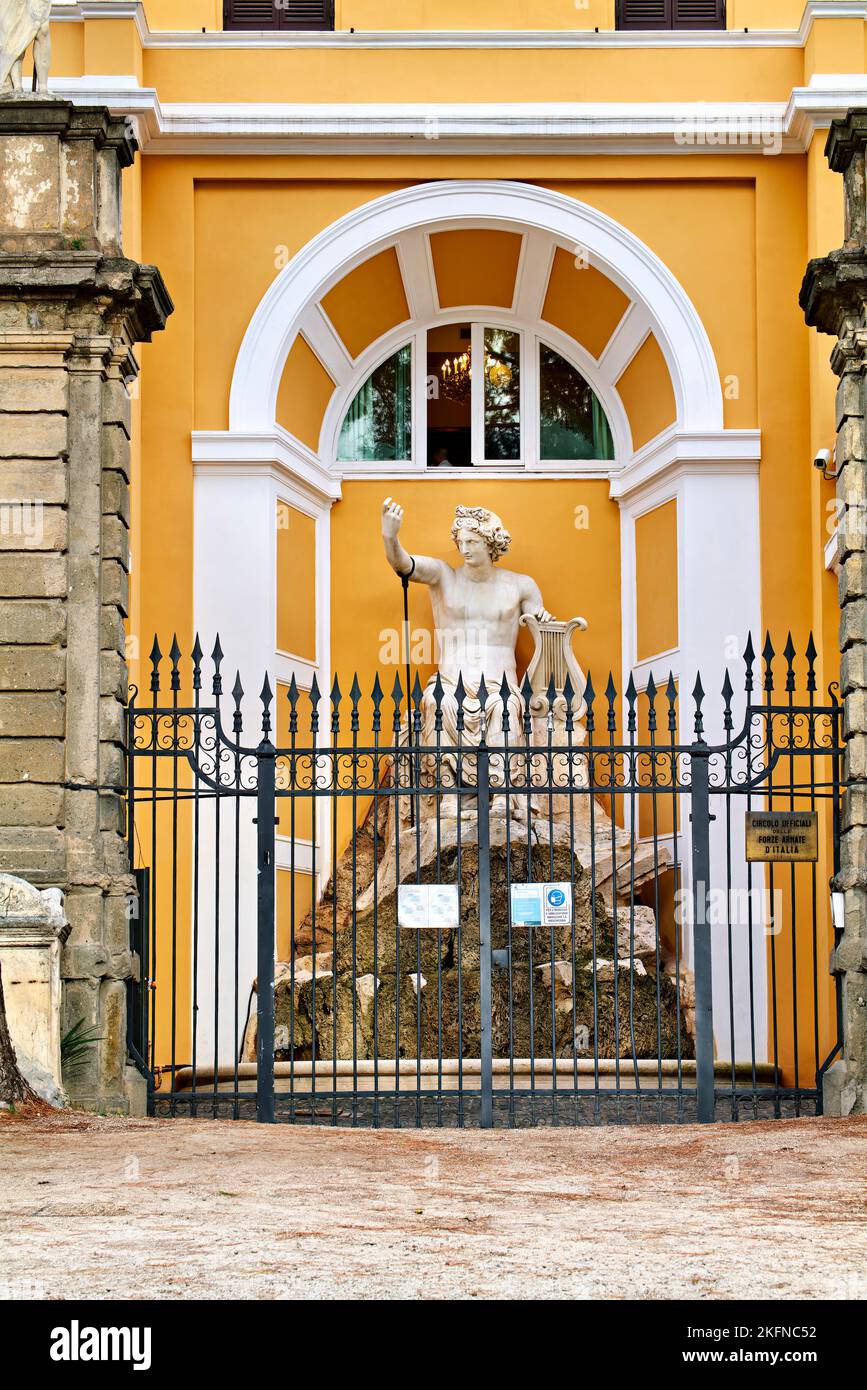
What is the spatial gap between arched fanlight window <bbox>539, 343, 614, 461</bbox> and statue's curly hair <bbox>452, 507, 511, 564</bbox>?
1.42 m

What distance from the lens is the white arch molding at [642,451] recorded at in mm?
15172

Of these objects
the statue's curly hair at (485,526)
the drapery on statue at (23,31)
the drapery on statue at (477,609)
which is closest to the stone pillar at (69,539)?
the drapery on statue at (23,31)

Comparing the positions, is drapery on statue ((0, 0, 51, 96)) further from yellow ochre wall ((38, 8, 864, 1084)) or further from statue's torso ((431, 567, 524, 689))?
statue's torso ((431, 567, 524, 689))

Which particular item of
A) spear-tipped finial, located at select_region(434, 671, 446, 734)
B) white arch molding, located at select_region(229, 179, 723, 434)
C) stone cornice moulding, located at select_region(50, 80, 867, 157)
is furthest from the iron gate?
stone cornice moulding, located at select_region(50, 80, 867, 157)

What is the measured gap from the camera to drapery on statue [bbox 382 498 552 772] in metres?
15.5

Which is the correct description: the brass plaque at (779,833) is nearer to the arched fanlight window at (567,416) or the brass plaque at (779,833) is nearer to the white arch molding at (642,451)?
the white arch molding at (642,451)

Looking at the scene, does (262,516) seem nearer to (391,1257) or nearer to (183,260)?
(183,260)

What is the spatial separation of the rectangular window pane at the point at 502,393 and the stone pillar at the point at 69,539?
6.21 metres

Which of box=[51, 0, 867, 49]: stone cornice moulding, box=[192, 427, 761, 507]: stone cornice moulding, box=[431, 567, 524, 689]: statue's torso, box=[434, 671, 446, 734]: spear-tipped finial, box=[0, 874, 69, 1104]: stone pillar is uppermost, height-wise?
box=[51, 0, 867, 49]: stone cornice moulding

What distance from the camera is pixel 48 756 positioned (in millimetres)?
10664

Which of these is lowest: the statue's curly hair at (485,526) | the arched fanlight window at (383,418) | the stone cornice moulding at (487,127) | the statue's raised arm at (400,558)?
the statue's raised arm at (400,558)

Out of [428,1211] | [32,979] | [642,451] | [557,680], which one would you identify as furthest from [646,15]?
[428,1211]

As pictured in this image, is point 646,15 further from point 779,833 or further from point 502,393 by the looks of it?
A: point 779,833

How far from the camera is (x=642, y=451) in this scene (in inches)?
631
